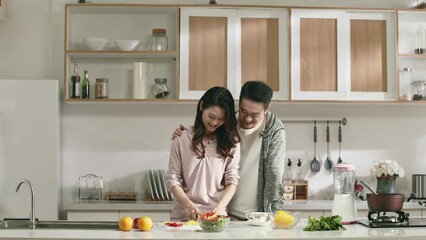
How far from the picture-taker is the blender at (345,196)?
366 cm

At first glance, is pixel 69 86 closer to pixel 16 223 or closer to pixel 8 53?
pixel 8 53

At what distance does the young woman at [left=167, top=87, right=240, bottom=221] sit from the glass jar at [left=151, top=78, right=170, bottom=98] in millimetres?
1934

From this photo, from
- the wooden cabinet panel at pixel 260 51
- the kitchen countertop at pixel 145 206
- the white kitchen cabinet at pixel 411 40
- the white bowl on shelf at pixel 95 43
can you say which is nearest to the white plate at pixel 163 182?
the kitchen countertop at pixel 145 206

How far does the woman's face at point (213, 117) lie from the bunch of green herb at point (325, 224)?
742 mm

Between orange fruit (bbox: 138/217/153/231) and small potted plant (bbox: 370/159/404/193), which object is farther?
small potted plant (bbox: 370/159/404/193)

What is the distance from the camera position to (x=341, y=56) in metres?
5.73

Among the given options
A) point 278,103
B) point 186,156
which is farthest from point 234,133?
point 278,103

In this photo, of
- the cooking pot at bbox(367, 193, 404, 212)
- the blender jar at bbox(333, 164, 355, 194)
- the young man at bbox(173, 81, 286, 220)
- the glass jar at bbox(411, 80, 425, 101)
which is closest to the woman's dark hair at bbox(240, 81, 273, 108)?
the young man at bbox(173, 81, 286, 220)

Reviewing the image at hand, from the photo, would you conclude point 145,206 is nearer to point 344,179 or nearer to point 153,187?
point 153,187

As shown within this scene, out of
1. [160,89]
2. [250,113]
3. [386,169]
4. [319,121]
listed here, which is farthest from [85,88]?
[386,169]

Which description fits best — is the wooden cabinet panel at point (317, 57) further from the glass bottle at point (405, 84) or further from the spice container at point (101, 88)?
the spice container at point (101, 88)

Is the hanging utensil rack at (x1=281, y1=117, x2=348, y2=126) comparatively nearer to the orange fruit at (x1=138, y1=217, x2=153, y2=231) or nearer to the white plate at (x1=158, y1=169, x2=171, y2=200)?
the white plate at (x1=158, y1=169, x2=171, y2=200)

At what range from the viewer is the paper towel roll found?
571 centimetres

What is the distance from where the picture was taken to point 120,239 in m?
3.03
